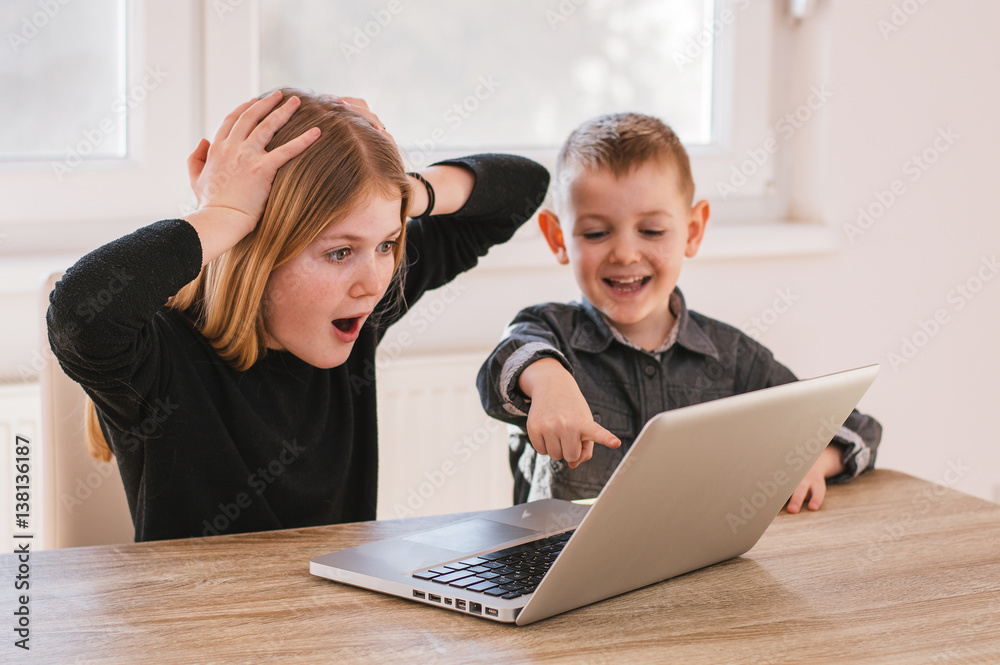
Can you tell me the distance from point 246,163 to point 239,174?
0.01 metres

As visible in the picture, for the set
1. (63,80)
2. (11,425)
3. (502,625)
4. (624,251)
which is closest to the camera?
(502,625)

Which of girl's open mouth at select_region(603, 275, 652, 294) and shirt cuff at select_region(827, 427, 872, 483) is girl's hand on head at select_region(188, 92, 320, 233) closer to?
girl's open mouth at select_region(603, 275, 652, 294)

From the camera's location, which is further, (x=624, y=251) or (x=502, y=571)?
(x=624, y=251)

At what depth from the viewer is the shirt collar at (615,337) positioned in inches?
49.8

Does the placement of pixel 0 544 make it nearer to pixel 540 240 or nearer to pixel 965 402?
pixel 540 240

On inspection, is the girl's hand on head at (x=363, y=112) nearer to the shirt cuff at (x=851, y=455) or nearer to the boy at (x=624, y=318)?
the boy at (x=624, y=318)


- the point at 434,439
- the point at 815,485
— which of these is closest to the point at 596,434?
the point at 815,485

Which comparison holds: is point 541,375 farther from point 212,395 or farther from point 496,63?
point 496,63

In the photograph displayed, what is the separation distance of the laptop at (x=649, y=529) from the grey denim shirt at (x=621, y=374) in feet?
1.17

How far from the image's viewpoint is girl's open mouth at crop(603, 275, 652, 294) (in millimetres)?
1262

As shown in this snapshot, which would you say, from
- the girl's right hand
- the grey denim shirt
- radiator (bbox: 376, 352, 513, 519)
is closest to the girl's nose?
the girl's right hand

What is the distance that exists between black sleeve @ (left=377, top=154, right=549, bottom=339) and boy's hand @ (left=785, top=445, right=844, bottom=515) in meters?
0.53

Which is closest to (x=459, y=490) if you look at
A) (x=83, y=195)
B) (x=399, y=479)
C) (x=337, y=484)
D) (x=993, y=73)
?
(x=399, y=479)

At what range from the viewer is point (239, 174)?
37.8 inches
